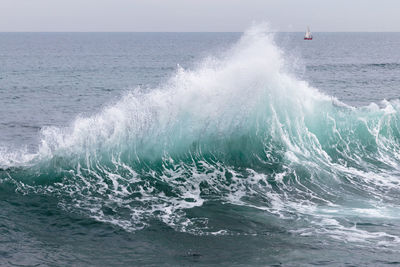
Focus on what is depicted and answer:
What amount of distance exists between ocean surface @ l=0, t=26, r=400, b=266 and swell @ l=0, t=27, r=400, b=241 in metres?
0.06

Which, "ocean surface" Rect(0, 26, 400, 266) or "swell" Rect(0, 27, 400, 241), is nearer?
"ocean surface" Rect(0, 26, 400, 266)

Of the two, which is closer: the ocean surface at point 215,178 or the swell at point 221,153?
the ocean surface at point 215,178

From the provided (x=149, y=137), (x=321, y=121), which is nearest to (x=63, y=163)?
(x=149, y=137)

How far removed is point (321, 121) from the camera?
22.3 metres

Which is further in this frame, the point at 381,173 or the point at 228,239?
the point at 381,173

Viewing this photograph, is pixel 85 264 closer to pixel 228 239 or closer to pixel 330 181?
pixel 228 239

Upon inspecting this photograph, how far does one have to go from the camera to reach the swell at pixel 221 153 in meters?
15.6

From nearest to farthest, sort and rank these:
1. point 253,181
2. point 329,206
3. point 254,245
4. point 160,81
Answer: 1. point 254,245
2. point 329,206
3. point 253,181
4. point 160,81

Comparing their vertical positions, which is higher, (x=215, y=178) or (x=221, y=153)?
(x=221, y=153)

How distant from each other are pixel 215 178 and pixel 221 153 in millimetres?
1841

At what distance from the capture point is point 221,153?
19.1 m

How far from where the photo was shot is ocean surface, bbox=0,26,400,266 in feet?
39.3

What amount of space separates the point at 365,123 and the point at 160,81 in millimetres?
35528

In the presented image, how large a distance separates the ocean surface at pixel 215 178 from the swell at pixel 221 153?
2.3 inches
